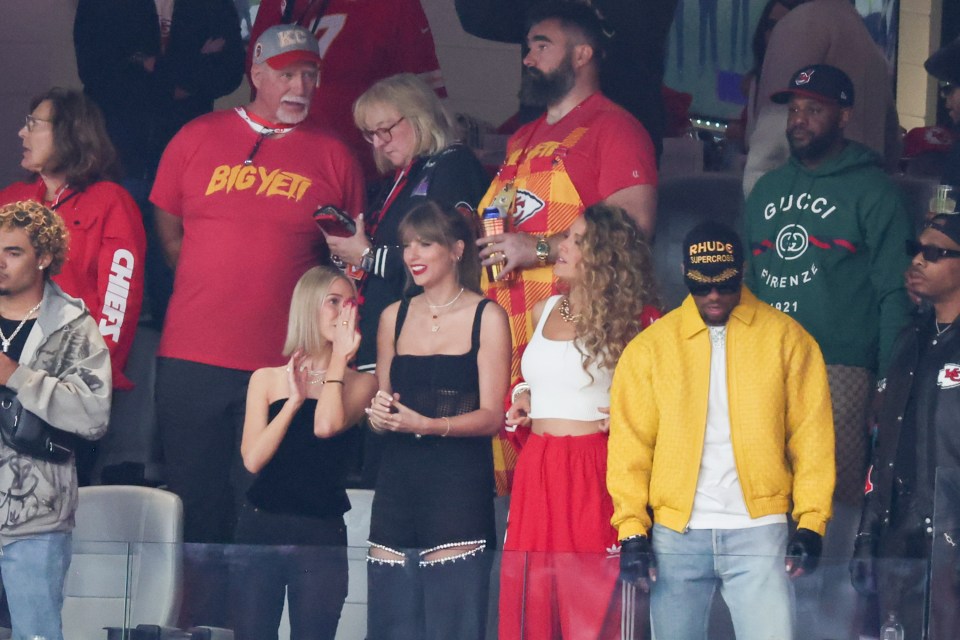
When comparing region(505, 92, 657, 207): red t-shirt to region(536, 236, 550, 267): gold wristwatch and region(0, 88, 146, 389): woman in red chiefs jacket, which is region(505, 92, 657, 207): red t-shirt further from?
region(0, 88, 146, 389): woman in red chiefs jacket

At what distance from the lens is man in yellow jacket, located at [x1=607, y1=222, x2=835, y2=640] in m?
4.46

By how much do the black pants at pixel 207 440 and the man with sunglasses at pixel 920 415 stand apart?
6.50 ft

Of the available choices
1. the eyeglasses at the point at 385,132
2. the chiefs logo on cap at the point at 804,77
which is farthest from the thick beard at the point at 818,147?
the eyeglasses at the point at 385,132

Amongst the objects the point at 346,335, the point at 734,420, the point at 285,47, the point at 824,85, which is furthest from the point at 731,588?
the point at 285,47

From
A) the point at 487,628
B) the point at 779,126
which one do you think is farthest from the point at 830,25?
the point at 487,628

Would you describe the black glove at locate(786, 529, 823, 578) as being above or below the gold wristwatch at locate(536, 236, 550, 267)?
below

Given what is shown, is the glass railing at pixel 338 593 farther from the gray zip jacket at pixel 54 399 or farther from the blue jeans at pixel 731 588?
the gray zip jacket at pixel 54 399

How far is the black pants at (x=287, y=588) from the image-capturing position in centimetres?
453

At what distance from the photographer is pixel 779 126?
6.05 m

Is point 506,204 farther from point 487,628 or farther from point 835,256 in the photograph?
point 487,628

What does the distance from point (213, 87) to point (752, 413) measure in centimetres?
293

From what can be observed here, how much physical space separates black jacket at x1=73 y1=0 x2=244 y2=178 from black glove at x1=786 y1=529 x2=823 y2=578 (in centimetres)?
317

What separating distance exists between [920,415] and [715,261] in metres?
0.75

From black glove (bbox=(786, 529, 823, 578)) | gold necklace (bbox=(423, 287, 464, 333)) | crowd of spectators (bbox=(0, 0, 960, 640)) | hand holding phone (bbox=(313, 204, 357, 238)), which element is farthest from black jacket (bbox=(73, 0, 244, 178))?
black glove (bbox=(786, 529, 823, 578))
